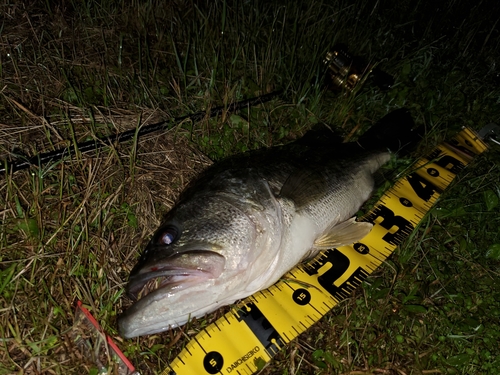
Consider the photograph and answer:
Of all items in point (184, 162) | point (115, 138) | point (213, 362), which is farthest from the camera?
point (184, 162)

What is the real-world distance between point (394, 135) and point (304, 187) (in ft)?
4.95

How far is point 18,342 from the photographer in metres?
2.11

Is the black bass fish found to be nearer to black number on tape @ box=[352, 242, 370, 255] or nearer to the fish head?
the fish head

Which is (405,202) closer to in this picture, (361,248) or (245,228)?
(361,248)

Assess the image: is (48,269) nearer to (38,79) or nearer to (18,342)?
(18,342)

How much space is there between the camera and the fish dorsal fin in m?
2.59

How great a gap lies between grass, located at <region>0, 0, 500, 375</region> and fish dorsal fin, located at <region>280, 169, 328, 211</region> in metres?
0.84

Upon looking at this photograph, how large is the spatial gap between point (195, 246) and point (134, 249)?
0.78m

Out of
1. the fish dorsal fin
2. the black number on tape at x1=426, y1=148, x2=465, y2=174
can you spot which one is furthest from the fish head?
the black number on tape at x1=426, y1=148, x2=465, y2=174

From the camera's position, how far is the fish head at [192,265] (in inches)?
76.4

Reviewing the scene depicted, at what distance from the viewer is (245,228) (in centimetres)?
221

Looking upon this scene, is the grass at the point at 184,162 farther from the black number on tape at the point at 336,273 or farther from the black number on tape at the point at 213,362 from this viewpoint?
the black number on tape at the point at 213,362

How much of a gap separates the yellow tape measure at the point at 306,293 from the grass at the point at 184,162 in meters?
0.12

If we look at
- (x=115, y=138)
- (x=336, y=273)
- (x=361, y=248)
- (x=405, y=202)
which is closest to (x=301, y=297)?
(x=336, y=273)
